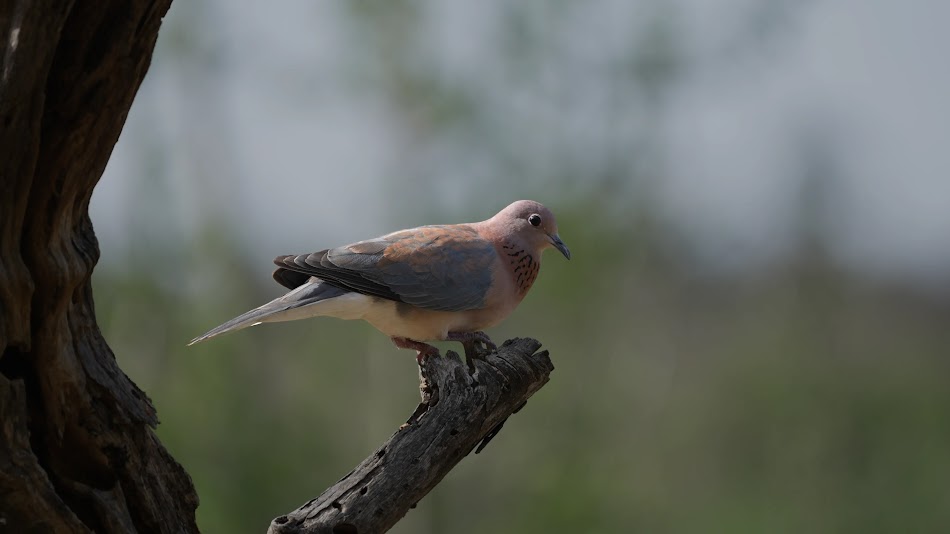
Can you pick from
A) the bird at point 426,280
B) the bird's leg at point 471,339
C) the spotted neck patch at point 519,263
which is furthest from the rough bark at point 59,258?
the spotted neck patch at point 519,263

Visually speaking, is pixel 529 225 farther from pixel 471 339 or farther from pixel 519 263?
pixel 471 339

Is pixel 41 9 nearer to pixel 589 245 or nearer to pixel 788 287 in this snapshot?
pixel 589 245

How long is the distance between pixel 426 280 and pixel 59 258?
2.05 metres

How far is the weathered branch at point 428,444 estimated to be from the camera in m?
3.30

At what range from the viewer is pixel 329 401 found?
16.4m

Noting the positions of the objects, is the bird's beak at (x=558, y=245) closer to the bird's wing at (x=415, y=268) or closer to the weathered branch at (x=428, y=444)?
the bird's wing at (x=415, y=268)

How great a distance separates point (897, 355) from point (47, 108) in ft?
Answer: 56.6

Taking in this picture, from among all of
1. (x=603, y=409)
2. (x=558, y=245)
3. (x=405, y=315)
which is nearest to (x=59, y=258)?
(x=405, y=315)

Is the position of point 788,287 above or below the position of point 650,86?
below

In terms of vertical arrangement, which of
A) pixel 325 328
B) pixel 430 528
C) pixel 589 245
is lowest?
pixel 430 528

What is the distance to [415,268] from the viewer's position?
469 centimetres

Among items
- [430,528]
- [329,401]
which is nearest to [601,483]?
[430,528]

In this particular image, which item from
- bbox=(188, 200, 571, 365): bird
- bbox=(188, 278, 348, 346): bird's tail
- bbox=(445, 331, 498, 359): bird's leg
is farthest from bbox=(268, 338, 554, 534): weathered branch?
bbox=(188, 278, 348, 346): bird's tail

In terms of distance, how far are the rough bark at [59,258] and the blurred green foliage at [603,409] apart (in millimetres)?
11116
